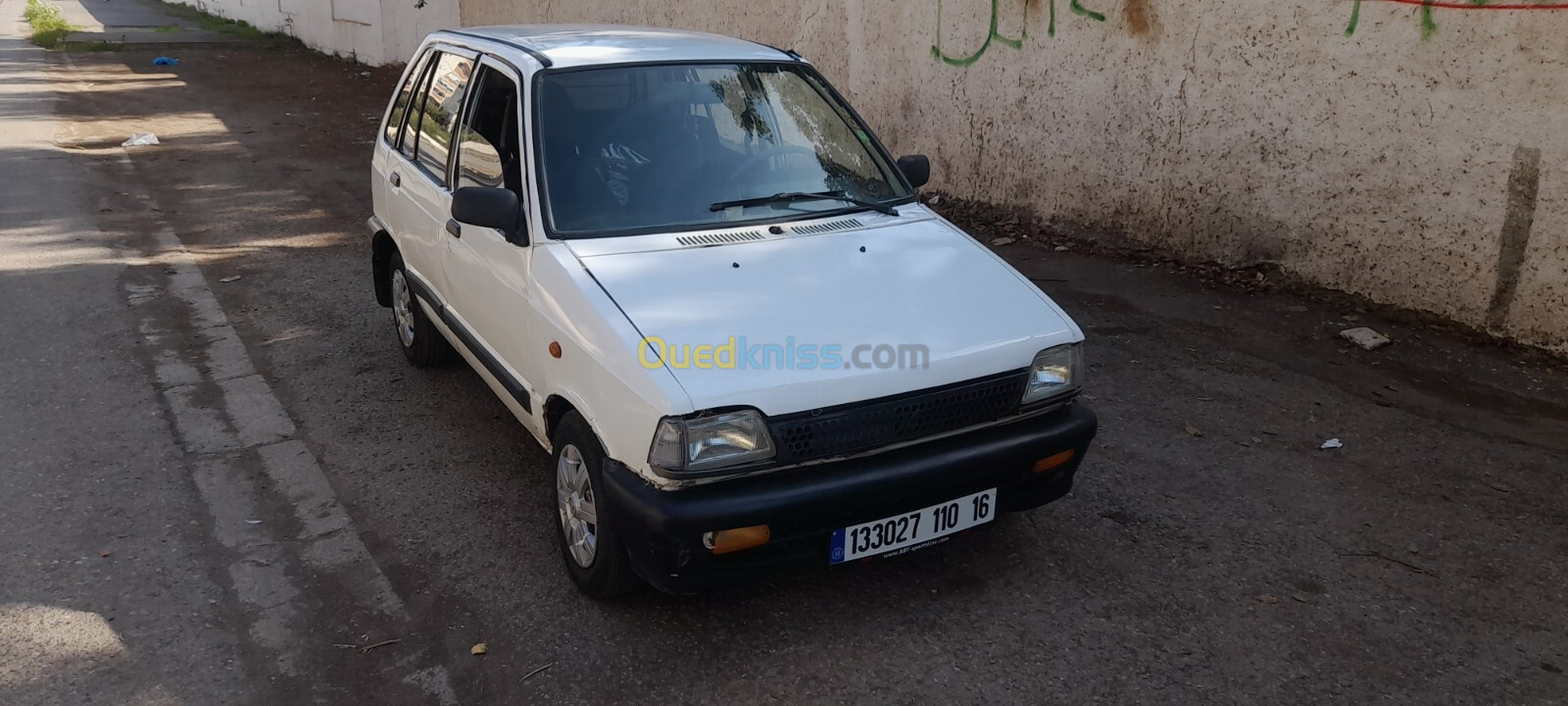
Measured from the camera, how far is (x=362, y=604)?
3.68 m

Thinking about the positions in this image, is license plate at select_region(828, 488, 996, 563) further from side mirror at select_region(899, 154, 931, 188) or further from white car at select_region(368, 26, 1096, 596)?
side mirror at select_region(899, 154, 931, 188)

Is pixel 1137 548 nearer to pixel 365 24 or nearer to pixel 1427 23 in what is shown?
A: pixel 1427 23

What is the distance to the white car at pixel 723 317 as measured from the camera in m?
3.14

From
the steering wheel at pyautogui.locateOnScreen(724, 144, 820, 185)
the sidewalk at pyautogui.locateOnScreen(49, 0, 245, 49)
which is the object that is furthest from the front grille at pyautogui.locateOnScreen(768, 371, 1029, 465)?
the sidewalk at pyautogui.locateOnScreen(49, 0, 245, 49)

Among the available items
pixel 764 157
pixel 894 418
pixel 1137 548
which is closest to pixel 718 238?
pixel 764 157

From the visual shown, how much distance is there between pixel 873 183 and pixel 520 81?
141 cm

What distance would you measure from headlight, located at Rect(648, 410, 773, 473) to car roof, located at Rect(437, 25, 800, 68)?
181 centimetres

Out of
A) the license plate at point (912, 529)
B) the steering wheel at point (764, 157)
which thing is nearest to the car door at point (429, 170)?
the steering wheel at point (764, 157)

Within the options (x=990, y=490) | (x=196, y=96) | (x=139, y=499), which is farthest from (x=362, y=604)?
(x=196, y=96)

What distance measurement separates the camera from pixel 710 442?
10.1ft

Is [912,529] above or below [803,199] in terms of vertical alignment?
below

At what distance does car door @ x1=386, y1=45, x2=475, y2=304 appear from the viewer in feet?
15.5

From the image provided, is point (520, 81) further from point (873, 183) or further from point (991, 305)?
point (991, 305)

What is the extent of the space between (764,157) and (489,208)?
1.09m
